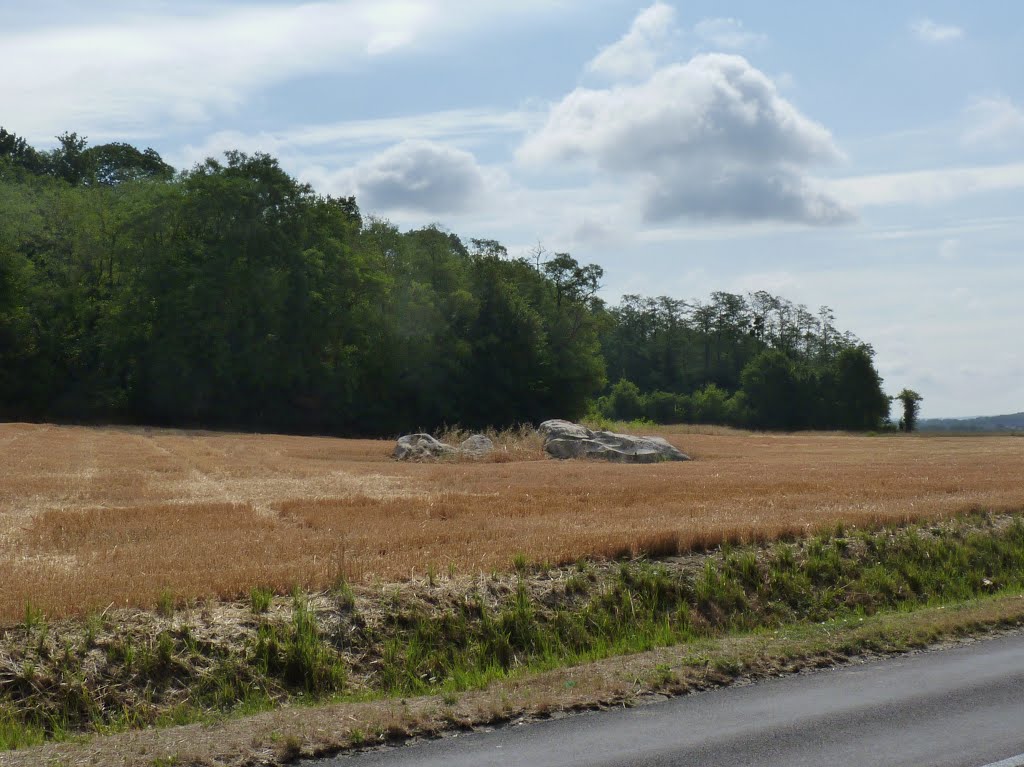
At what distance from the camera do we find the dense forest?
56.3 meters

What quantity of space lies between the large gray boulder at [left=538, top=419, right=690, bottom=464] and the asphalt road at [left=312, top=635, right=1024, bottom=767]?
24259 millimetres

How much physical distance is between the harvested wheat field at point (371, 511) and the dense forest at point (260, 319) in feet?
83.3

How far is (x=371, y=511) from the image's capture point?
17.3 meters

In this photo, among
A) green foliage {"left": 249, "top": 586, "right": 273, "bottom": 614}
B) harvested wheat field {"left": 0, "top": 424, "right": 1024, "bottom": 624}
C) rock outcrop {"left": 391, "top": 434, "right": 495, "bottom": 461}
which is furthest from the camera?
rock outcrop {"left": 391, "top": 434, "right": 495, "bottom": 461}

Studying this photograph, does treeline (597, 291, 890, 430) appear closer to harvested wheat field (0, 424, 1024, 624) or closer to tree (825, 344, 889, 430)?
tree (825, 344, 889, 430)

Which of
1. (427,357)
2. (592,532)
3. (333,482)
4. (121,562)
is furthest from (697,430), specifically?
(121,562)

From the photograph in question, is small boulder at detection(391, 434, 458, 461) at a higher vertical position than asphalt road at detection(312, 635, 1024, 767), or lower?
higher

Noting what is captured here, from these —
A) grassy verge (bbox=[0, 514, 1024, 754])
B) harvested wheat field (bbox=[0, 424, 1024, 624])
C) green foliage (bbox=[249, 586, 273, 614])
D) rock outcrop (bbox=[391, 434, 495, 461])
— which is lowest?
grassy verge (bbox=[0, 514, 1024, 754])

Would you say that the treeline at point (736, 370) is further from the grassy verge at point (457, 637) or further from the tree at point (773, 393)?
the grassy verge at point (457, 637)

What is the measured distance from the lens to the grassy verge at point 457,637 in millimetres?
8484

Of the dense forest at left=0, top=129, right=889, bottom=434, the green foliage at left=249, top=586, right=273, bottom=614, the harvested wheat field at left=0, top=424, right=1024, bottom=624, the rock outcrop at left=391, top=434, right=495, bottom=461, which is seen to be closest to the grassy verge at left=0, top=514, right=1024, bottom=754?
the green foliage at left=249, top=586, right=273, bottom=614

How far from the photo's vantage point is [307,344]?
5888cm

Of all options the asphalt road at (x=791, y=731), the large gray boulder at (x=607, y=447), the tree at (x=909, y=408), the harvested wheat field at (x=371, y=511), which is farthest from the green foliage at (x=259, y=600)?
the tree at (x=909, y=408)

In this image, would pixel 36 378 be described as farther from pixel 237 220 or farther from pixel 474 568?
pixel 474 568
